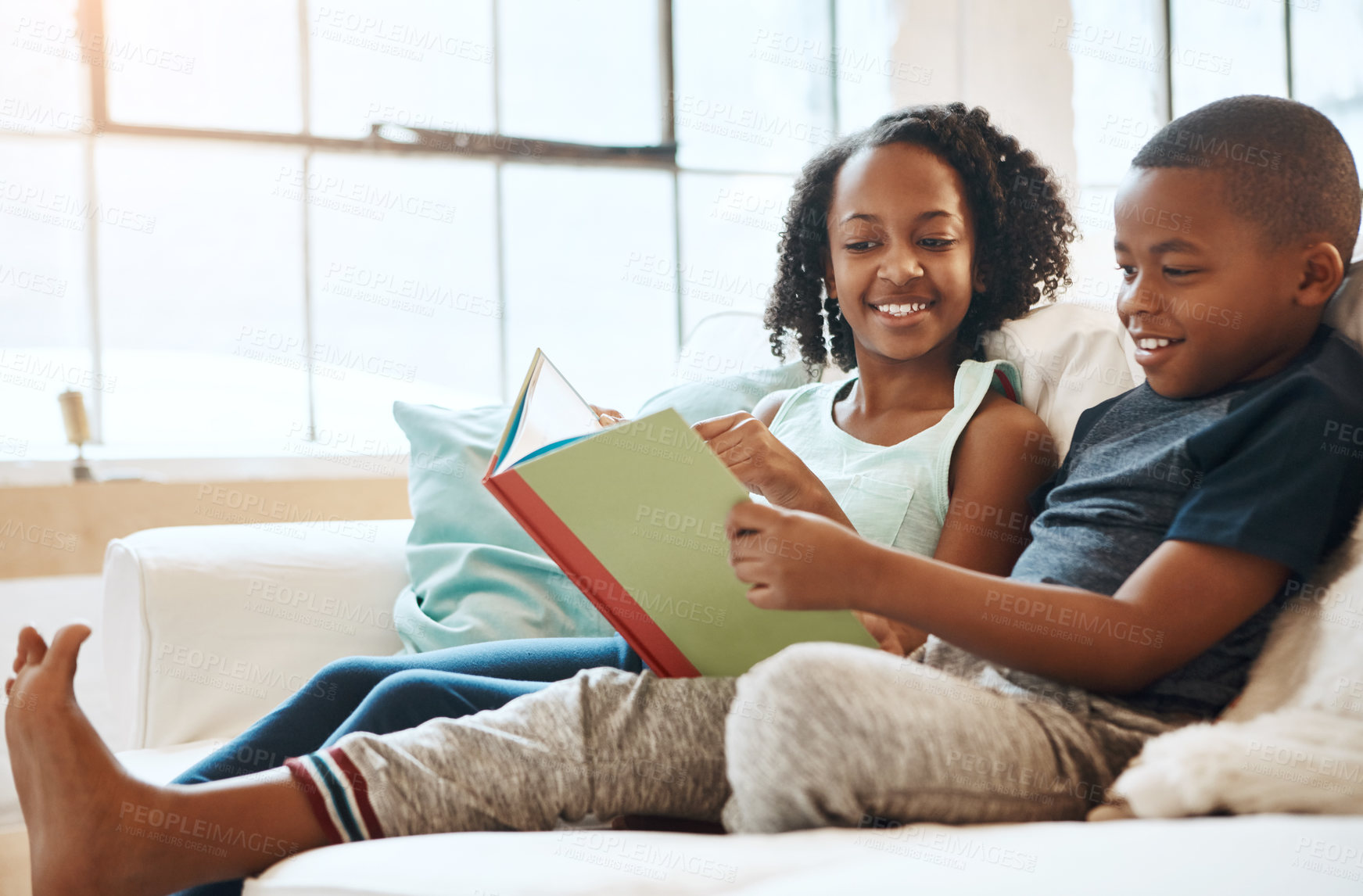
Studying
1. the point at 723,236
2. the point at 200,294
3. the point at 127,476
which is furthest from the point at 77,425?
the point at 723,236

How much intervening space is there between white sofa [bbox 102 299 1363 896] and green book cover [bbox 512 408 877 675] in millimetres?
165

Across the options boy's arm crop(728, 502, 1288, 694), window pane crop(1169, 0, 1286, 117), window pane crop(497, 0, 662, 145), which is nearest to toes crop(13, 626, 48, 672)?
boy's arm crop(728, 502, 1288, 694)

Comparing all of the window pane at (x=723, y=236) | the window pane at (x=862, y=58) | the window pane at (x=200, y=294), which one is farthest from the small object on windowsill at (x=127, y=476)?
the window pane at (x=862, y=58)

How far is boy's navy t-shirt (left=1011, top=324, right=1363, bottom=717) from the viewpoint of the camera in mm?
663

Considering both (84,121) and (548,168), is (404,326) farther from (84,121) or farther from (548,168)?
(84,121)

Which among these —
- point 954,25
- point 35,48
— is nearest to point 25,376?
point 35,48

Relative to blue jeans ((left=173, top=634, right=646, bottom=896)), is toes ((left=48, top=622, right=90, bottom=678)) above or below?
above

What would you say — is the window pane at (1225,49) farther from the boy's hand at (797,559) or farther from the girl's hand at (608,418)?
the boy's hand at (797,559)

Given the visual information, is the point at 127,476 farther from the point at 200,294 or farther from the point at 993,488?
the point at 993,488

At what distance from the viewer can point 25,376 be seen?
2.02 metres

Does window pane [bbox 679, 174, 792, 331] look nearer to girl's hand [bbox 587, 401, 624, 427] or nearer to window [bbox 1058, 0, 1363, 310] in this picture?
window [bbox 1058, 0, 1363, 310]

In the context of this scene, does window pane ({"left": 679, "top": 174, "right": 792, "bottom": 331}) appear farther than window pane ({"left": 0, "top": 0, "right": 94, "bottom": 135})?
Yes

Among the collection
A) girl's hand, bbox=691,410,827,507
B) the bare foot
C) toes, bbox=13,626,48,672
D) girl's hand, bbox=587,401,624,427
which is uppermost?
girl's hand, bbox=587,401,624,427

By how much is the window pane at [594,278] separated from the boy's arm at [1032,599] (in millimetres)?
1701
